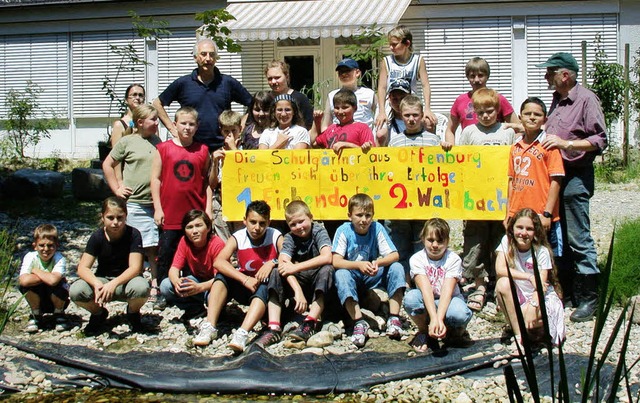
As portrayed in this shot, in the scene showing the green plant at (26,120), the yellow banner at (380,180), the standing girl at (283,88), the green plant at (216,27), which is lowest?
the yellow banner at (380,180)

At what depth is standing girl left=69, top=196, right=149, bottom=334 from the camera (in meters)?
6.70

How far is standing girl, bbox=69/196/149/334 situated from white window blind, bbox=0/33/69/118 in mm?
12766

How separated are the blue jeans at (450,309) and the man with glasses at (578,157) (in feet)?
3.92

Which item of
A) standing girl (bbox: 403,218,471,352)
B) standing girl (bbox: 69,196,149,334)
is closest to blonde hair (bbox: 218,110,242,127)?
standing girl (bbox: 69,196,149,334)

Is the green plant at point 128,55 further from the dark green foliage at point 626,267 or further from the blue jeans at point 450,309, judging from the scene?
the blue jeans at point 450,309

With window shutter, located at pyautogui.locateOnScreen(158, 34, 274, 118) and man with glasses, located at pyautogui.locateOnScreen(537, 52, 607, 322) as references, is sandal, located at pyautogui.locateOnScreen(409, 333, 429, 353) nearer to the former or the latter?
man with glasses, located at pyautogui.locateOnScreen(537, 52, 607, 322)

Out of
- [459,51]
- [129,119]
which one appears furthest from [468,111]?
[459,51]

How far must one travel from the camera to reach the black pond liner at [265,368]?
18.0ft

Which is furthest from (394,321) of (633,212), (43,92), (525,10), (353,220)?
(43,92)

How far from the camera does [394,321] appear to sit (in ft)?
21.4

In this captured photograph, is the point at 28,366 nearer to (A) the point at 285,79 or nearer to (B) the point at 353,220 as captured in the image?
(B) the point at 353,220

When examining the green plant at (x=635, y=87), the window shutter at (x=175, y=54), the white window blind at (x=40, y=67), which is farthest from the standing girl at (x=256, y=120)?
the white window blind at (x=40, y=67)

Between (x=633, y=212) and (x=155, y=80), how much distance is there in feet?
37.3

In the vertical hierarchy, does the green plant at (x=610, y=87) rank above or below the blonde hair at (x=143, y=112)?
above
